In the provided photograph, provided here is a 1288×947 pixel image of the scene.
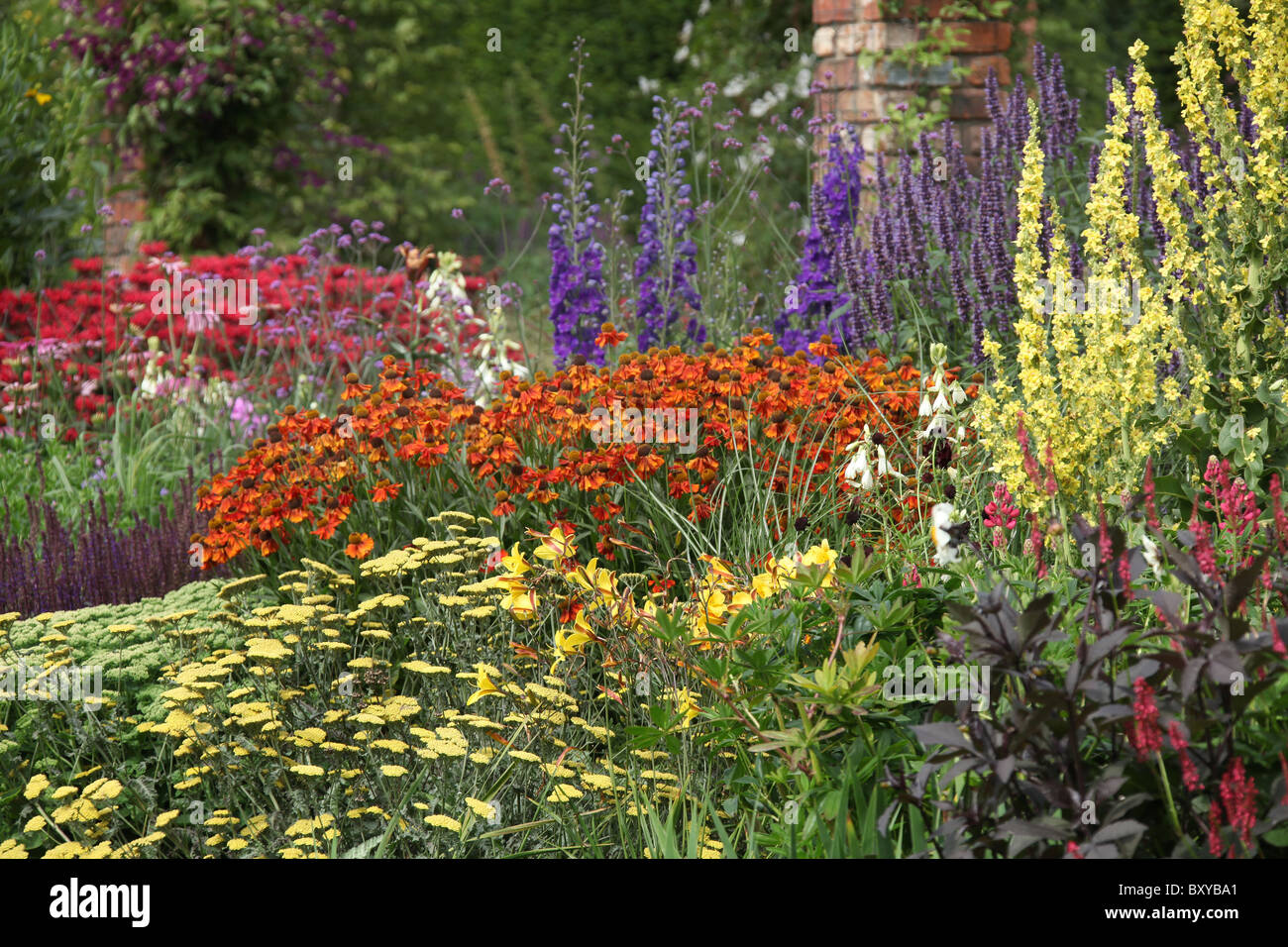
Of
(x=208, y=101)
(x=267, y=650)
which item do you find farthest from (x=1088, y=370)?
(x=208, y=101)

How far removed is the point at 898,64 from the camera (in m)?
6.21

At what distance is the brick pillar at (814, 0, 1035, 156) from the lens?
20.4 ft

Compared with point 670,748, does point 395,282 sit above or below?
above

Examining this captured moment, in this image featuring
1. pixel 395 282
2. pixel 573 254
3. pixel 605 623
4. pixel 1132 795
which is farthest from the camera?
pixel 395 282

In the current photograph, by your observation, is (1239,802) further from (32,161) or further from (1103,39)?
(1103,39)

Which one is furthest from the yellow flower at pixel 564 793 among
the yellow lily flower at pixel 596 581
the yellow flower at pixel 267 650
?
the yellow flower at pixel 267 650

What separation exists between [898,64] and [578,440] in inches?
141

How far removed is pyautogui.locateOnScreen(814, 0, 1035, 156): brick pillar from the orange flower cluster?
2919 mm

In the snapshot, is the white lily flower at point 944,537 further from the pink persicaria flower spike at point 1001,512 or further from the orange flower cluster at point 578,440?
the orange flower cluster at point 578,440

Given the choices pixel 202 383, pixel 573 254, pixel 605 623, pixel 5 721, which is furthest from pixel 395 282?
pixel 605 623

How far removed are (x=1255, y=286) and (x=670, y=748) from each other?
1.83 metres

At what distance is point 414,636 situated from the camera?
337 cm

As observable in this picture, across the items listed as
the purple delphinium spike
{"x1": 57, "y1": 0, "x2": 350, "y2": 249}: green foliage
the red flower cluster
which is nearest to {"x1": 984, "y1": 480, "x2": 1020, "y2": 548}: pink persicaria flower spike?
the purple delphinium spike
